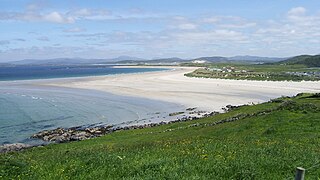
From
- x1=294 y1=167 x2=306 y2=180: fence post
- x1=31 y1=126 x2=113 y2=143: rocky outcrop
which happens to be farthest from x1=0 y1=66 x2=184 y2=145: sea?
x1=294 y1=167 x2=306 y2=180: fence post

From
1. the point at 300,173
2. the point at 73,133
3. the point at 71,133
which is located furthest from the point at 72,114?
the point at 300,173

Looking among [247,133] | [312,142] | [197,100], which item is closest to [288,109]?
[247,133]

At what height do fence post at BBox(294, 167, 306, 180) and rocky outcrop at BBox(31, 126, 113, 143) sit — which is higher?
fence post at BBox(294, 167, 306, 180)

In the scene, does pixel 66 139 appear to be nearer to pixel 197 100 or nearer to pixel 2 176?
pixel 2 176

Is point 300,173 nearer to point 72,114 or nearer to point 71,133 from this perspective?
point 71,133

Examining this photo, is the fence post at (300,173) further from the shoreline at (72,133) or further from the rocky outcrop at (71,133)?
the rocky outcrop at (71,133)

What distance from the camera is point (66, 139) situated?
141 feet

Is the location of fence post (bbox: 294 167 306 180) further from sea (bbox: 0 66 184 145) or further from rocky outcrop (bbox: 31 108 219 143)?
sea (bbox: 0 66 184 145)

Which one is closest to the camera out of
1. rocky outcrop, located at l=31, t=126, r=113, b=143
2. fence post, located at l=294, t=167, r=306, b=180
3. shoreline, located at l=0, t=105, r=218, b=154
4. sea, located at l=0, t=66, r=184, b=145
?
fence post, located at l=294, t=167, r=306, b=180

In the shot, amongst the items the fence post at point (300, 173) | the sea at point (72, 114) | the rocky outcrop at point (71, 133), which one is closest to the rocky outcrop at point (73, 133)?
the rocky outcrop at point (71, 133)

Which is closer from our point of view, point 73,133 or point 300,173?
point 300,173

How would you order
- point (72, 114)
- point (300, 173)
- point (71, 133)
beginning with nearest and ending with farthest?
point (300, 173) → point (71, 133) → point (72, 114)

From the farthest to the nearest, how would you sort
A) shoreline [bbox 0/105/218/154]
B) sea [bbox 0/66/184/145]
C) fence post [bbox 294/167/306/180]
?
sea [bbox 0/66/184/145]
shoreline [bbox 0/105/218/154]
fence post [bbox 294/167/306/180]

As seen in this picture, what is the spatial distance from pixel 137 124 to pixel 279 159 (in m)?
39.8
